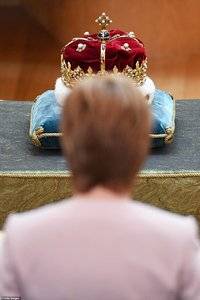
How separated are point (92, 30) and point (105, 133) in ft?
8.60

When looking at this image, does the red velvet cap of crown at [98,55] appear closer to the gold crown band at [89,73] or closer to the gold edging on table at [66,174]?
the gold crown band at [89,73]

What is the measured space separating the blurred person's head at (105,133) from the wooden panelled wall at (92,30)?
7.37ft

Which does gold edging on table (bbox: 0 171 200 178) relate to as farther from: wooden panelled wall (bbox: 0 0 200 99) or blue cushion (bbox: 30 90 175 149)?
wooden panelled wall (bbox: 0 0 200 99)

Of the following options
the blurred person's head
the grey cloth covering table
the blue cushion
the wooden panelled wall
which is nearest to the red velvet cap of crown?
the blue cushion

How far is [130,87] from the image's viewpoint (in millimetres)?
975

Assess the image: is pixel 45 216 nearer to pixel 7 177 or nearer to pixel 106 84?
pixel 106 84

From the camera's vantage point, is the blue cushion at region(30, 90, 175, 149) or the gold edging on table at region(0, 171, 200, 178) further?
the blue cushion at region(30, 90, 175, 149)

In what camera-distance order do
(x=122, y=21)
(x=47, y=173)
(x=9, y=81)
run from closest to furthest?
(x=47, y=173) → (x=9, y=81) → (x=122, y=21)

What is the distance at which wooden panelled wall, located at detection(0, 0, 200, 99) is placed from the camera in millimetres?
3283

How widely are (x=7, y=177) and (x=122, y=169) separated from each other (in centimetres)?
109

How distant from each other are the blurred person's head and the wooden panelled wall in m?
2.25

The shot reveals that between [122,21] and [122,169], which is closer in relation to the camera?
[122,169]

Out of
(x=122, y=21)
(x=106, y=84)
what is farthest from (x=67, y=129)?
(x=122, y=21)

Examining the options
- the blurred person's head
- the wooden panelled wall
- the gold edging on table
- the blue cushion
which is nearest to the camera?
the blurred person's head
